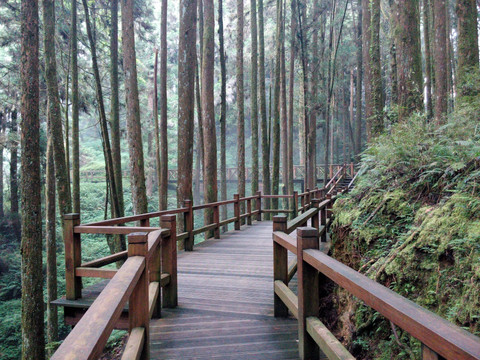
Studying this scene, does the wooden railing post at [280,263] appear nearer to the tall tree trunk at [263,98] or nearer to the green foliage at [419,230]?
the green foliage at [419,230]

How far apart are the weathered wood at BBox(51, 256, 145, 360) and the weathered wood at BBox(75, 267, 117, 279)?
220 centimetres

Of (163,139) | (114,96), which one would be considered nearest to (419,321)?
(114,96)

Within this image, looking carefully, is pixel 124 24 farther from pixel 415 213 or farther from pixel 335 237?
pixel 415 213

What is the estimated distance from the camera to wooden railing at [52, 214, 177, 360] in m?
1.10

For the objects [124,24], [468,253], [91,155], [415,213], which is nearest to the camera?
[468,253]

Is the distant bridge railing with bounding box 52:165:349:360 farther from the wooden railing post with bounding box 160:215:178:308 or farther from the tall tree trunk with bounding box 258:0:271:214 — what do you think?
the tall tree trunk with bounding box 258:0:271:214

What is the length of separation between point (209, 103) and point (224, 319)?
832cm

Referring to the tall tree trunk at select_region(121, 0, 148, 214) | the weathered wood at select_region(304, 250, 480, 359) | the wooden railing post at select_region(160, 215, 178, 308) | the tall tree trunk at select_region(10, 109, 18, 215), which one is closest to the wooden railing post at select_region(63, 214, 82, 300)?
the wooden railing post at select_region(160, 215, 178, 308)

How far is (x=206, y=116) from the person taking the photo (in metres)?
11.1

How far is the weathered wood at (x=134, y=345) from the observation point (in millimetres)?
1894

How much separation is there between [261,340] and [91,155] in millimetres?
36003

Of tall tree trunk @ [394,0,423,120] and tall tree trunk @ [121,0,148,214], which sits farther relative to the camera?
tall tree trunk @ [121,0,148,214]

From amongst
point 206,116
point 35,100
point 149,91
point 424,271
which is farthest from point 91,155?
point 424,271

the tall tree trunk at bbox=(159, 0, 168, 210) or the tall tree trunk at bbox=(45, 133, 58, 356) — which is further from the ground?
the tall tree trunk at bbox=(159, 0, 168, 210)
